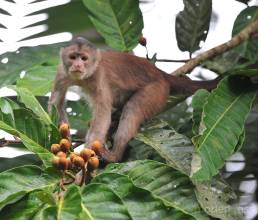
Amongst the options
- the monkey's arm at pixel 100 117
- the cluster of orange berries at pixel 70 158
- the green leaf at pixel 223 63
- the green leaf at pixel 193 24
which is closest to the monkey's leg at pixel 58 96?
the monkey's arm at pixel 100 117

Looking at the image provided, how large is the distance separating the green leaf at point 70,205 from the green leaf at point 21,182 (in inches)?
7.0

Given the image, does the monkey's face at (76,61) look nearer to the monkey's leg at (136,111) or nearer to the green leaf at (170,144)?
the monkey's leg at (136,111)

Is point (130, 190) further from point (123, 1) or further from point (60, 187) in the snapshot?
point (123, 1)

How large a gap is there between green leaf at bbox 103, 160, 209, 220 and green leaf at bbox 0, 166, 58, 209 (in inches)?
12.3

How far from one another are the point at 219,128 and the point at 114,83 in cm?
189

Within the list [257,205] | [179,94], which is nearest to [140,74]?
[179,94]

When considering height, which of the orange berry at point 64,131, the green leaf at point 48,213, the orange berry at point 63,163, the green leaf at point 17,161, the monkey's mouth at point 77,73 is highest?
the orange berry at point 63,163

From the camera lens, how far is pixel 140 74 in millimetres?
4977

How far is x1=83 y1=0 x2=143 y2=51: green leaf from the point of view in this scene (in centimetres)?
471

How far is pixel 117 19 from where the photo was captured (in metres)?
4.78

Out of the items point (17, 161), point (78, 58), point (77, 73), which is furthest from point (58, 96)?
point (17, 161)

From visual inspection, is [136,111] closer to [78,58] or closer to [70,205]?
[78,58]

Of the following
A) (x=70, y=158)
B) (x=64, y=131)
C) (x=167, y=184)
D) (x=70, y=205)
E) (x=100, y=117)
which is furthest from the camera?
(x=100, y=117)

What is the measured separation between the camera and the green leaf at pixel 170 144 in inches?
132
